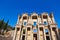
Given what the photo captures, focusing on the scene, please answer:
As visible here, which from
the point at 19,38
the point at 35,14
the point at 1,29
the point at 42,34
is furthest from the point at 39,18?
the point at 1,29

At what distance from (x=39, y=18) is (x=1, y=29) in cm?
2826

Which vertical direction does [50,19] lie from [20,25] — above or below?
above

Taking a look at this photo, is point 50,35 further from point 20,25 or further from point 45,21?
point 20,25

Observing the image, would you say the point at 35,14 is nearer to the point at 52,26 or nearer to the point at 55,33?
the point at 52,26

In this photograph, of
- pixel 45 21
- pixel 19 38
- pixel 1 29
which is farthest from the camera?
pixel 1 29

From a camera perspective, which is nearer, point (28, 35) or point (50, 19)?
point (28, 35)

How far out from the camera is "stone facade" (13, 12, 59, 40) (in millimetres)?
31781

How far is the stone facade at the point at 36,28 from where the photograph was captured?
104 ft

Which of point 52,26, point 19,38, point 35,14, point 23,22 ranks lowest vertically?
point 19,38

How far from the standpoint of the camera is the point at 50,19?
1415 inches

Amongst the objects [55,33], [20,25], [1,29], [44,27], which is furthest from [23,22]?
[1,29]

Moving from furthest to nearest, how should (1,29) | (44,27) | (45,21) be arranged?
(1,29), (45,21), (44,27)

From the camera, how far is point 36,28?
34312mm

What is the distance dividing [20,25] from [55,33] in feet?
46.0
